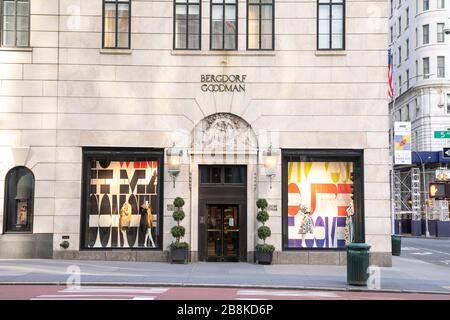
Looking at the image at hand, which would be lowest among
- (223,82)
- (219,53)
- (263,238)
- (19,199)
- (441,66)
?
(263,238)

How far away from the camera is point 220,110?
2347cm

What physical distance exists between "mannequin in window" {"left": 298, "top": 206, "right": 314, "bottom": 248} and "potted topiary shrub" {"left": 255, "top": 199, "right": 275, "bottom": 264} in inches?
59.7

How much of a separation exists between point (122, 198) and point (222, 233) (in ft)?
13.3

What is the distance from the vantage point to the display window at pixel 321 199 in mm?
23406

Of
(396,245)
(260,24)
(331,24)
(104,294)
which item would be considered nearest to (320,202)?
(331,24)

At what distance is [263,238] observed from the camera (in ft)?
73.7

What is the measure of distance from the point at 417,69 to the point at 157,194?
163 feet

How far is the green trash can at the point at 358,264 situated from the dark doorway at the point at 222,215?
656cm

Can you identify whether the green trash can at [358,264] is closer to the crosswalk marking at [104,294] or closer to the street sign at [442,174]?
the crosswalk marking at [104,294]

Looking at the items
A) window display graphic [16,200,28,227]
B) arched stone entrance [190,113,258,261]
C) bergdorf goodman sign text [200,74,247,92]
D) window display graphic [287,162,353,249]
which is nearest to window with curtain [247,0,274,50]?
bergdorf goodman sign text [200,74,247,92]

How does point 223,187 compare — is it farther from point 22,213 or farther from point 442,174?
point 442,174

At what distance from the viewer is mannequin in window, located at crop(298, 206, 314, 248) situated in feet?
76.9

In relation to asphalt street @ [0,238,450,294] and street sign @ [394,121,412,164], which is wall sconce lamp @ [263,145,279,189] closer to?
asphalt street @ [0,238,450,294]
